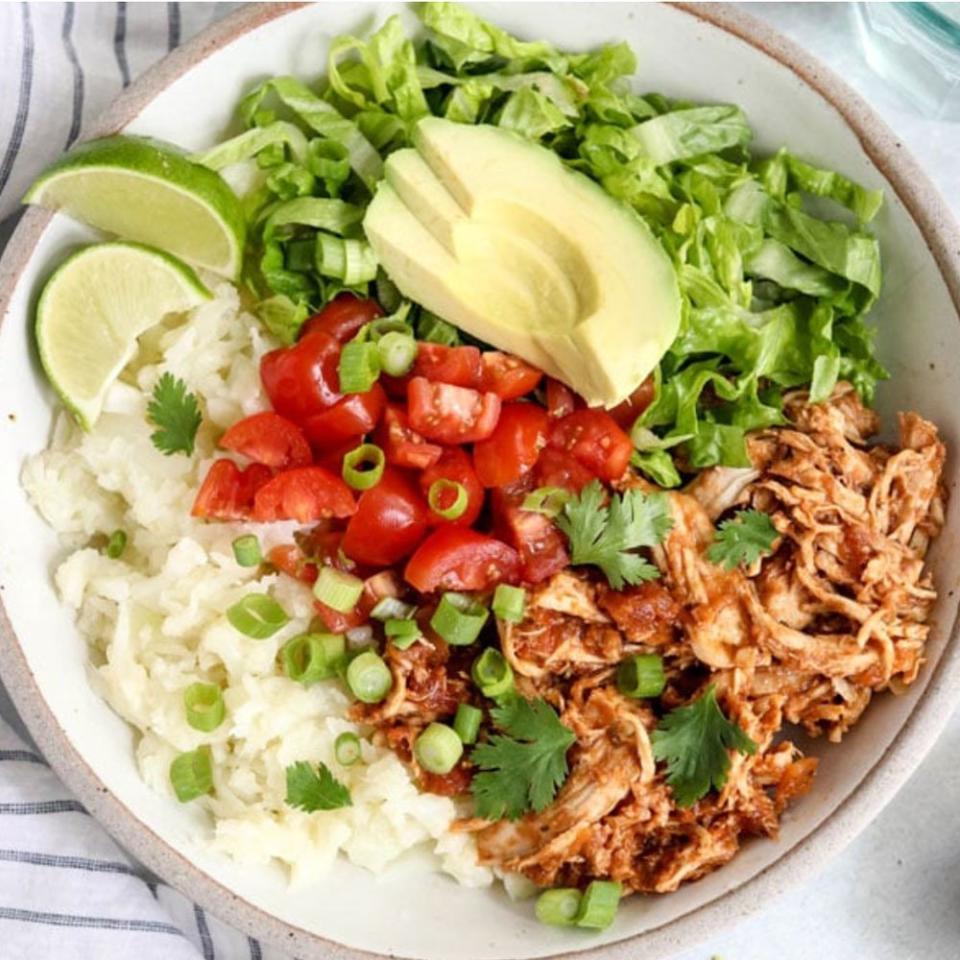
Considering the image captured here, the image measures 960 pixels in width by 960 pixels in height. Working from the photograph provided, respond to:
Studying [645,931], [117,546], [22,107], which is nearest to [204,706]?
[117,546]

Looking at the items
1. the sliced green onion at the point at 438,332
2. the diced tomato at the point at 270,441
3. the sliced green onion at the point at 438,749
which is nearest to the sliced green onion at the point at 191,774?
the sliced green onion at the point at 438,749

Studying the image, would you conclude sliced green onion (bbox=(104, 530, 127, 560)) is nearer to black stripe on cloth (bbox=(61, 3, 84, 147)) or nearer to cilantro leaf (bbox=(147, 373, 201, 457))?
cilantro leaf (bbox=(147, 373, 201, 457))

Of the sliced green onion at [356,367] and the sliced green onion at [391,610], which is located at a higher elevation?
the sliced green onion at [356,367]

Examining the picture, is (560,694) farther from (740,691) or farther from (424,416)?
(424,416)

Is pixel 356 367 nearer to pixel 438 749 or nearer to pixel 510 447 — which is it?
pixel 510 447

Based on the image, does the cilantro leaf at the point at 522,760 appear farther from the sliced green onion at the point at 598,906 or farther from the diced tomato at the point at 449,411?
the diced tomato at the point at 449,411

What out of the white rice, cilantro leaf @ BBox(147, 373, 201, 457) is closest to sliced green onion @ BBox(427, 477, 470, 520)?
the white rice

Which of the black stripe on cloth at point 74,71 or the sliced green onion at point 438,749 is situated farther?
the black stripe on cloth at point 74,71
